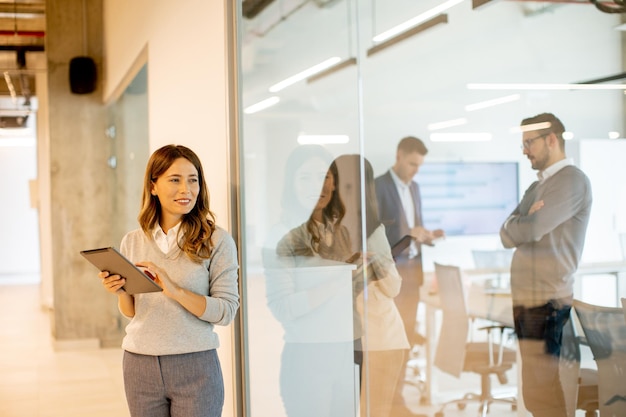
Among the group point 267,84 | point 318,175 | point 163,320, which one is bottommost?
point 163,320

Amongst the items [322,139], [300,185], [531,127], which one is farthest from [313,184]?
[531,127]

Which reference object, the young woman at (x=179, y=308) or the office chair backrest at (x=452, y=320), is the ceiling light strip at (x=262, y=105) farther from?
the office chair backrest at (x=452, y=320)

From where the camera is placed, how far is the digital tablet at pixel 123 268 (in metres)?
2.33

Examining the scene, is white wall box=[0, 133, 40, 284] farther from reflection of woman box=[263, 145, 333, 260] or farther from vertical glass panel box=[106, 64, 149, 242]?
reflection of woman box=[263, 145, 333, 260]

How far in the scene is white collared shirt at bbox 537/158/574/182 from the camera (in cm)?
230

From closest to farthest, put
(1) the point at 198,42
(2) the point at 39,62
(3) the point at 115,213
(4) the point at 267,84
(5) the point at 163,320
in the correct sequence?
(5) the point at 163,320, (4) the point at 267,84, (1) the point at 198,42, (3) the point at 115,213, (2) the point at 39,62

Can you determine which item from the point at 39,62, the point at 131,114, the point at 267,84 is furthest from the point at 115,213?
the point at 267,84

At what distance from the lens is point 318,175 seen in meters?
2.99

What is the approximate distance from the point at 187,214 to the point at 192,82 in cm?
157

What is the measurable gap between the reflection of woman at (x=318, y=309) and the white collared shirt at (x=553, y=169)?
2.66 feet

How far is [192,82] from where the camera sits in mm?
4098

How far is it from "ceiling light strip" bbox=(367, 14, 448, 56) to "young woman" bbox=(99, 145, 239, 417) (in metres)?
0.74

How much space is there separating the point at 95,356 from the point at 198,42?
472cm

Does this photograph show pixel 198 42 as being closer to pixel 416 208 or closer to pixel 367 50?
pixel 367 50
